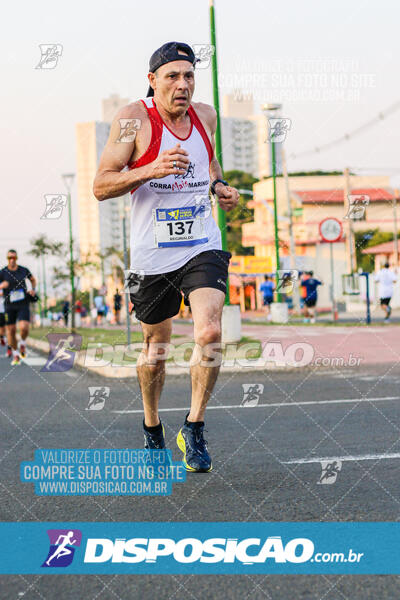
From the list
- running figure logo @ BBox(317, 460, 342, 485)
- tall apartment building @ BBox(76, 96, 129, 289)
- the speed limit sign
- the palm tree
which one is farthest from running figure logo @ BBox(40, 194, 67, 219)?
tall apartment building @ BBox(76, 96, 129, 289)

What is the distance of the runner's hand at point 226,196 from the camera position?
4762 millimetres

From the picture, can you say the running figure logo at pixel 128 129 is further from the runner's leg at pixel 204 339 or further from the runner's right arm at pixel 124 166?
the runner's leg at pixel 204 339

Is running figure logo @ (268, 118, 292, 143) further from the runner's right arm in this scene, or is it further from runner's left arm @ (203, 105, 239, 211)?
the runner's right arm

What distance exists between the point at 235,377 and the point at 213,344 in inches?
265

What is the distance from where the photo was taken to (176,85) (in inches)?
181

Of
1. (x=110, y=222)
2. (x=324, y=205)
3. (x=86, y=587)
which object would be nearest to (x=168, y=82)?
(x=86, y=587)

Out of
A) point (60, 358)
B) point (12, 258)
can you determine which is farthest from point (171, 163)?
point (60, 358)

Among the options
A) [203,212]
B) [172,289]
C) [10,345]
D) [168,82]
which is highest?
[168,82]

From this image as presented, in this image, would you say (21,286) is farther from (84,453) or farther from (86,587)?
(86,587)

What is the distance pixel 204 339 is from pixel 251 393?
15.8 feet

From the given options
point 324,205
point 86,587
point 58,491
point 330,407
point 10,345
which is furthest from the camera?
point 324,205

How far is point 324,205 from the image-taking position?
69750 millimetres

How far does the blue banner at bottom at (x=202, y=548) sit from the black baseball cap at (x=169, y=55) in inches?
94.2

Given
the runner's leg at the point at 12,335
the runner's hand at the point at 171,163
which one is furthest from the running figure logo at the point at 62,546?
the runner's leg at the point at 12,335
